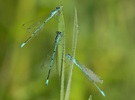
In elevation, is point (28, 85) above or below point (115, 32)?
below

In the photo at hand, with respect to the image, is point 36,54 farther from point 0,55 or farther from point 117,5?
point 117,5

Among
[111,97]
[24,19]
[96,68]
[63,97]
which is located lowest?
[63,97]

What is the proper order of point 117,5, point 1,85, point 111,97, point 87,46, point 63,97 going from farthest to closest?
point 117,5, point 87,46, point 111,97, point 1,85, point 63,97

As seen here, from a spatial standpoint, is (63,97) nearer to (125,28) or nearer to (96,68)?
(96,68)

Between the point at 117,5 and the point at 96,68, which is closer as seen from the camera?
the point at 96,68

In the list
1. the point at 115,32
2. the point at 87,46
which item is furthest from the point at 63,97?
the point at 115,32

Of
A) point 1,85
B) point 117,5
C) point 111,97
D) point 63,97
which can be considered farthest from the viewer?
point 117,5

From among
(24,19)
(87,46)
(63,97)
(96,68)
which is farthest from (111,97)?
(63,97)
